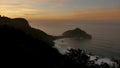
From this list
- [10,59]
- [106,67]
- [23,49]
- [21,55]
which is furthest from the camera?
[106,67]

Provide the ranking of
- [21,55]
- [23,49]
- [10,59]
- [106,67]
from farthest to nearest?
[106,67], [23,49], [21,55], [10,59]

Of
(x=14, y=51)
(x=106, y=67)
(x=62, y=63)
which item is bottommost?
(x=106, y=67)

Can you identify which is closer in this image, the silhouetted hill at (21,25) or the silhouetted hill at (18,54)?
the silhouetted hill at (18,54)

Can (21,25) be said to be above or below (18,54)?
above

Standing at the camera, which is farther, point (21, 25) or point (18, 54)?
point (21, 25)

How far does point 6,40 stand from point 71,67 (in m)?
17.7

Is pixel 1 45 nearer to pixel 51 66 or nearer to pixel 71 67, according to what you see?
pixel 51 66

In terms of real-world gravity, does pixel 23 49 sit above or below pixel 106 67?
above

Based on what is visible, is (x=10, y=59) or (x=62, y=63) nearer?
(x=10, y=59)

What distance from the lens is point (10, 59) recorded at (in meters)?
41.7

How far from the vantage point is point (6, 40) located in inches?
1933

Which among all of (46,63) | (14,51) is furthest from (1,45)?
(46,63)

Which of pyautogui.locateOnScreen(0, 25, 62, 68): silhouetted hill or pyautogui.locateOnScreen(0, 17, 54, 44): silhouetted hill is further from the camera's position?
pyautogui.locateOnScreen(0, 17, 54, 44): silhouetted hill

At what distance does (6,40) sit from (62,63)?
15068 mm
